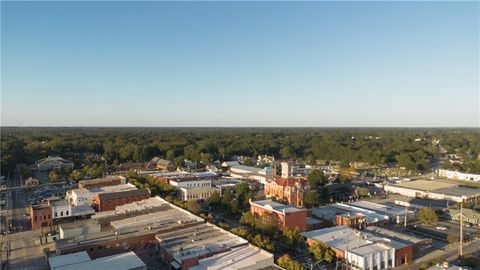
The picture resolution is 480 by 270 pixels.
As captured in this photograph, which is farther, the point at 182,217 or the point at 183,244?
the point at 182,217

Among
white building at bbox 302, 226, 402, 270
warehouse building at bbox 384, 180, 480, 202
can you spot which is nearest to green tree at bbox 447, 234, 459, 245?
white building at bbox 302, 226, 402, 270

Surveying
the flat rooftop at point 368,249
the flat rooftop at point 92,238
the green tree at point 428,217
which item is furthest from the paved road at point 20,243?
the green tree at point 428,217

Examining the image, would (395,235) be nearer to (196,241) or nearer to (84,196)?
(196,241)

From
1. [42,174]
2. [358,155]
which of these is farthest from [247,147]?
[42,174]

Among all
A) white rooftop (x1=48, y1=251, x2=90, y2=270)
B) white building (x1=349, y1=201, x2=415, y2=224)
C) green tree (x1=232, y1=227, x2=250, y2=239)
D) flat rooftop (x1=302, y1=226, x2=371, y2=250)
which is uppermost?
green tree (x1=232, y1=227, x2=250, y2=239)

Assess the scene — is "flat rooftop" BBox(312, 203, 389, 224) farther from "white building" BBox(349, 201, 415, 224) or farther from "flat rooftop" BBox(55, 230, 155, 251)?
"flat rooftop" BBox(55, 230, 155, 251)

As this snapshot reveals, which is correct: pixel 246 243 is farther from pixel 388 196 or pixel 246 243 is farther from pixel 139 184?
pixel 388 196

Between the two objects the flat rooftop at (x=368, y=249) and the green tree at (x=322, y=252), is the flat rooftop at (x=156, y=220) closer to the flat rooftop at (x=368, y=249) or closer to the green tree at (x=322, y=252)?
the green tree at (x=322, y=252)

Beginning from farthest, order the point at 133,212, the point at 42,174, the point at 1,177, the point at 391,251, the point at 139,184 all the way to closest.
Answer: the point at 42,174 → the point at 1,177 → the point at 139,184 → the point at 133,212 → the point at 391,251
